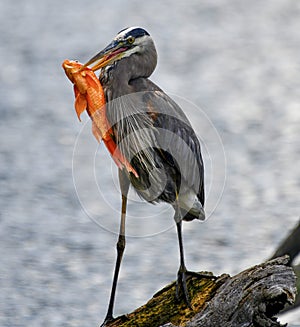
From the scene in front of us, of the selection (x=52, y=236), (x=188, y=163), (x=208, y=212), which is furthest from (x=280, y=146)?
(x=188, y=163)

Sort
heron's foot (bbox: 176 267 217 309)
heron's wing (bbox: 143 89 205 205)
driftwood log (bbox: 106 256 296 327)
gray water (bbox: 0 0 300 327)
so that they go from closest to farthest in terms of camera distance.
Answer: driftwood log (bbox: 106 256 296 327) < heron's foot (bbox: 176 267 217 309) < heron's wing (bbox: 143 89 205 205) < gray water (bbox: 0 0 300 327)

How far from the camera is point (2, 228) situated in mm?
7484

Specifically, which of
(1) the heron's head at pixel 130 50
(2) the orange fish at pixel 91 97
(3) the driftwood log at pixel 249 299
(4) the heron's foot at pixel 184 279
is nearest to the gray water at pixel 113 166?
(2) the orange fish at pixel 91 97

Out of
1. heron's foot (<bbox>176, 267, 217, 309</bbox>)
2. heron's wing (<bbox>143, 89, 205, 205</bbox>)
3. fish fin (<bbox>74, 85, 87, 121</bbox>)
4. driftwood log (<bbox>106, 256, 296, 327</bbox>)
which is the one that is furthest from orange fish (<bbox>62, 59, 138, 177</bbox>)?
driftwood log (<bbox>106, 256, 296, 327</bbox>)

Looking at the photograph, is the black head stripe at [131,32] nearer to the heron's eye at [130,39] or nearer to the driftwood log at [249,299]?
the heron's eye at [130,39]

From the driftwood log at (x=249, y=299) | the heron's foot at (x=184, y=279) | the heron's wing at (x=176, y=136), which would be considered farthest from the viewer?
the heron's wing at (x=176, y=136)

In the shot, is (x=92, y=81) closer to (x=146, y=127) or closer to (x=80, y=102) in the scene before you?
(x=80, y=102)

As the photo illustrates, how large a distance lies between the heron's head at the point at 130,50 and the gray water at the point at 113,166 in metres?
0.85

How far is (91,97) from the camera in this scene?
→ 4504mm

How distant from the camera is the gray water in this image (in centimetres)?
683

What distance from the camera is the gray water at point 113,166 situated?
6828mm

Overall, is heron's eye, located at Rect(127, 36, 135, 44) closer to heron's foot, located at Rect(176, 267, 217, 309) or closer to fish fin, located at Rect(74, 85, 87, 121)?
fish fin, located at Rect(74, 85, 87, 121)

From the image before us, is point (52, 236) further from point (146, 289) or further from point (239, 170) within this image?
point (239, 170)

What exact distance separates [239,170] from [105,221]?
1.30 meters
